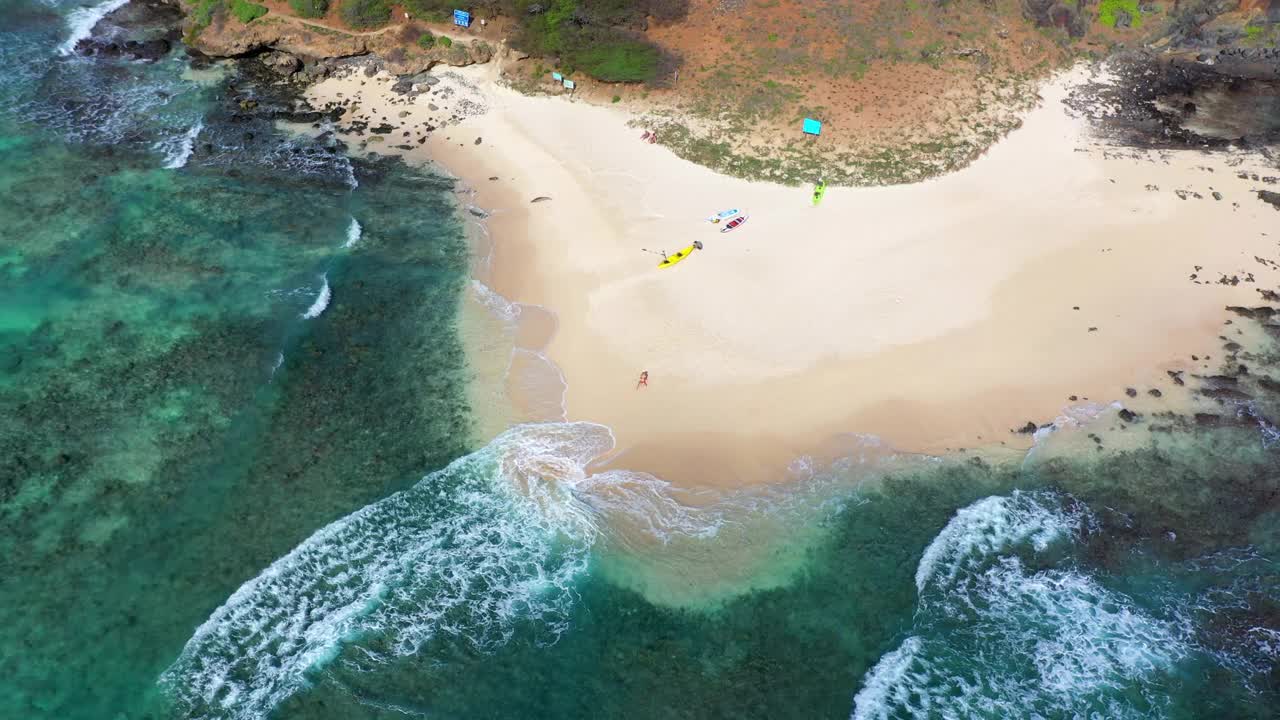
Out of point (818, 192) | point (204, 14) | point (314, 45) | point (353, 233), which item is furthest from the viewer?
point (204, 14)

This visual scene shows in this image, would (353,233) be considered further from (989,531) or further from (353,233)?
(989,531)

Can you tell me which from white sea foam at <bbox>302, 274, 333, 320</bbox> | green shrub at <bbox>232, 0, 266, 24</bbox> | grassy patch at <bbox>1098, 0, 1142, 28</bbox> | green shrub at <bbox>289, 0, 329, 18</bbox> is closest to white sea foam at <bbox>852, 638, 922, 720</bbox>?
white sea foam at <bbox>302, 274, 333, 320</bbox>

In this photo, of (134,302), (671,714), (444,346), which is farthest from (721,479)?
(134,302)

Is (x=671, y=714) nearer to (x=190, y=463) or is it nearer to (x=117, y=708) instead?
(x=117, y=708)

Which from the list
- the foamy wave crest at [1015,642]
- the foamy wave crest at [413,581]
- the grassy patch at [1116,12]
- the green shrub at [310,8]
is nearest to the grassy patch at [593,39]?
the green shrub at [310,8]

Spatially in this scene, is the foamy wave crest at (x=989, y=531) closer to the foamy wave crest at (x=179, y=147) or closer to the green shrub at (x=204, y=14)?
the foamy wave crest at (x=179, y=147)

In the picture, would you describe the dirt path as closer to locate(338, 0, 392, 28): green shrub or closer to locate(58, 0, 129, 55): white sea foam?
locate(338, 0, 392, 28): green shrub

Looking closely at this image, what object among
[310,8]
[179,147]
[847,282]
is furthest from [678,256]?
[310,8]
